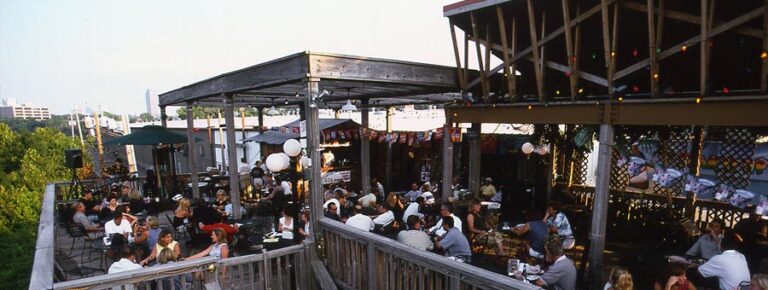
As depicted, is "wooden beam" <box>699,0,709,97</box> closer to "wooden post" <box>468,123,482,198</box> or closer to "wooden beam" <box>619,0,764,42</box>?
"wooden beam" <box>619,0,764,42</box>

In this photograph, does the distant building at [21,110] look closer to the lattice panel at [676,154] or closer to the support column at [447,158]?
the support column at [447,158]

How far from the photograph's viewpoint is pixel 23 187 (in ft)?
78.7

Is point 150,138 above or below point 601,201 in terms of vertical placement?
above

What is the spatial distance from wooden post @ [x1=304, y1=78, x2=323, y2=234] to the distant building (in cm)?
19078

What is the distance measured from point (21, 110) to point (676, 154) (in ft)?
703

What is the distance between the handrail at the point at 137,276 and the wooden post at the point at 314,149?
1.57 meters

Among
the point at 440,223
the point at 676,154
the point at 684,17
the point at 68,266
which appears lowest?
the point at 68,266

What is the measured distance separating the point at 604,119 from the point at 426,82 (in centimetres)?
314

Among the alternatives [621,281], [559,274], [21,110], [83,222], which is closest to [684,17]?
[621,281]

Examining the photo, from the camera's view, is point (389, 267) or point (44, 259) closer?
point (44, 259)

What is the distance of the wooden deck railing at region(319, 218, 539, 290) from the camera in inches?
142

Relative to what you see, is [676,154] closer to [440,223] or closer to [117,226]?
[440,223]

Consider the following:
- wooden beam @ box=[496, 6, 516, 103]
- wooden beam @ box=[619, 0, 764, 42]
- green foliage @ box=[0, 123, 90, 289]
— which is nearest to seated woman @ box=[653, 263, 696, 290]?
wooden beam @ box=[619, 0, 764, 42]

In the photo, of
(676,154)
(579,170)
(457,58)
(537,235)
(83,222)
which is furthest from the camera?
(579,170)
